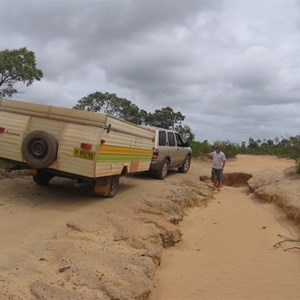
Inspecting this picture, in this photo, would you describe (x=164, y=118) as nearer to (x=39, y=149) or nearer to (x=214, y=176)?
(x=214, y=176)

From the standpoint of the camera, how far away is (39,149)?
877cm

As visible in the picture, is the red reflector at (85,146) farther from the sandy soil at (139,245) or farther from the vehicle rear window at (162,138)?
the vehicle rear window at (162,138)

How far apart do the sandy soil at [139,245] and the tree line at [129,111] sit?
3.55m

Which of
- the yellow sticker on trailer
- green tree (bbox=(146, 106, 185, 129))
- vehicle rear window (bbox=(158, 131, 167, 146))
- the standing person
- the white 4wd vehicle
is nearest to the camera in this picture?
the yellow sticker on trailer

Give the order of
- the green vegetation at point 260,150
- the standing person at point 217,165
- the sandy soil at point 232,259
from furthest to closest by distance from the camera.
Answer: the green vegetation at point 260,150 → the standing person at point 217,165 → the sandy soil at point 232,259

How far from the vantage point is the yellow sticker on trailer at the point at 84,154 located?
8.53m

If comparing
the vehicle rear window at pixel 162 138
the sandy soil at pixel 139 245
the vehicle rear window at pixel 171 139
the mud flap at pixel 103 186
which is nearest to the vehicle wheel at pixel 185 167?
the vehicle rear window at pixel 171 139

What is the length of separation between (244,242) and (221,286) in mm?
2548

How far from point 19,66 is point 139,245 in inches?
327

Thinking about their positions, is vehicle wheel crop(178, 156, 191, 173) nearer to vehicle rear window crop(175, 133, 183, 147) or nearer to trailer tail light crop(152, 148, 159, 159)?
vehicle rear window crop(175, 133, 183, 147)

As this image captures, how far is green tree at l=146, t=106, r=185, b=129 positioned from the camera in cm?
3916

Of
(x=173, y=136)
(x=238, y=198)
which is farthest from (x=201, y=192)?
(x=173, y=136)

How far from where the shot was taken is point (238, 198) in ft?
47.9

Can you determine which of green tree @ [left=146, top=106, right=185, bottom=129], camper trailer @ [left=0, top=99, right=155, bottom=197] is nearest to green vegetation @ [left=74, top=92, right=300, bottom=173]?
green tree @ [left=146, top=106, right=185, bottom=129]
